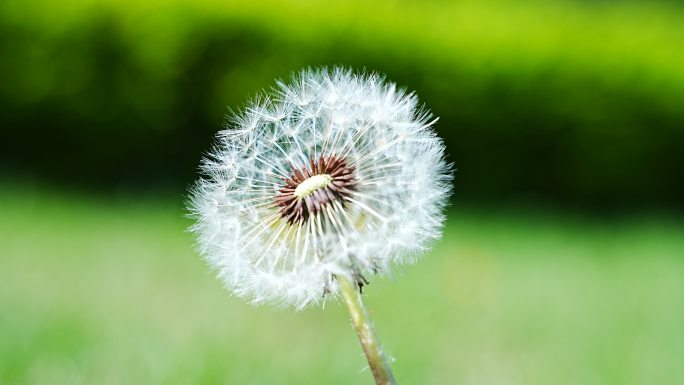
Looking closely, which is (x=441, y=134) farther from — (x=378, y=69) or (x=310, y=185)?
(x=310, y=185)

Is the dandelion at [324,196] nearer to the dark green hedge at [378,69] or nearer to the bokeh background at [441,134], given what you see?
the bokeh background at [441,134]

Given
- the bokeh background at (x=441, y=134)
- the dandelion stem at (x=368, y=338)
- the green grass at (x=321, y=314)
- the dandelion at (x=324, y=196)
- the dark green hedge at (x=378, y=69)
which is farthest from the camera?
the dark green hedge at (x=378, y=69)

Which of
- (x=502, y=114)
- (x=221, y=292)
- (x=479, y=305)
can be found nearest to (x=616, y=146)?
(x=502, y=114)

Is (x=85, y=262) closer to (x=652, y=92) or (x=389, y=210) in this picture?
(x=389, y=210)

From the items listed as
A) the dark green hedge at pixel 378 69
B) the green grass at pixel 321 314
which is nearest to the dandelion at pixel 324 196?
the green grass at pixel 321 314

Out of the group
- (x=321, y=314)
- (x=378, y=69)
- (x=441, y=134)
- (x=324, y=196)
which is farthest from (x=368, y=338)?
(x=441, y=134)

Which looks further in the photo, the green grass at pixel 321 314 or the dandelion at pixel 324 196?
the green grass at pixel 321 314

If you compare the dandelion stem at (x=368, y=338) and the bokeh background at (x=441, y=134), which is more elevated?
the bokeh background at (x=441, y=134)
